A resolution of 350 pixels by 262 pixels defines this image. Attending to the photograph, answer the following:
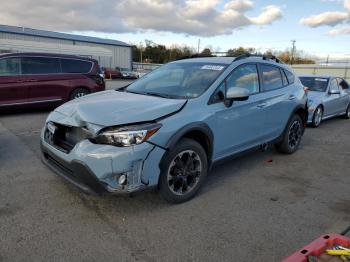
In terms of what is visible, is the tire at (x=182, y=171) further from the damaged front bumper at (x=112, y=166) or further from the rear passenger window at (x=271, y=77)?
the rear passenger window at (x=271, y=77)

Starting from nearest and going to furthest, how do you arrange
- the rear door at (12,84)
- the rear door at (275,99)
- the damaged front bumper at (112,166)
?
the damaged front bumper at (112,166) < the rear door at (275,99) < the rear door at (12,84)

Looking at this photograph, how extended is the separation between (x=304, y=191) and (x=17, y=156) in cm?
443

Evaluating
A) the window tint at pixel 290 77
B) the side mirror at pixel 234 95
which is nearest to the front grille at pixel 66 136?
the side mirror at pixel 234 95

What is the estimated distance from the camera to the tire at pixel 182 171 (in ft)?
11.6

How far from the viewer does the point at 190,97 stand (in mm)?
3977

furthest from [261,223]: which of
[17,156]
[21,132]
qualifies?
[21,132]

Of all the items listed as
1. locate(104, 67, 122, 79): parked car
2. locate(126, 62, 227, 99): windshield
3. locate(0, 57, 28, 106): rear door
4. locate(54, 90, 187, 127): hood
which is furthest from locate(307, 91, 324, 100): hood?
locate(104, 67, 122, 79): parked car

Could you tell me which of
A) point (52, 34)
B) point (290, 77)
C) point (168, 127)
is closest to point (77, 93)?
point (290, 77)

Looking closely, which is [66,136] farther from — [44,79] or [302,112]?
[44,79]

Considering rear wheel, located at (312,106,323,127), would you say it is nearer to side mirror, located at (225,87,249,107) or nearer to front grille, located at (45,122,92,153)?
A: side mirror, located at (225,87,249,107)

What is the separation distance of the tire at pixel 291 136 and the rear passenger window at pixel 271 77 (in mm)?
796

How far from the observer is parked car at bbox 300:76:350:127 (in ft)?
29.8

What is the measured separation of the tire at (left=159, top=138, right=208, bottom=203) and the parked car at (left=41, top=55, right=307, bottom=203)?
0.4 inches

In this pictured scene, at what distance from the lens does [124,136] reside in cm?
Answer: 320
